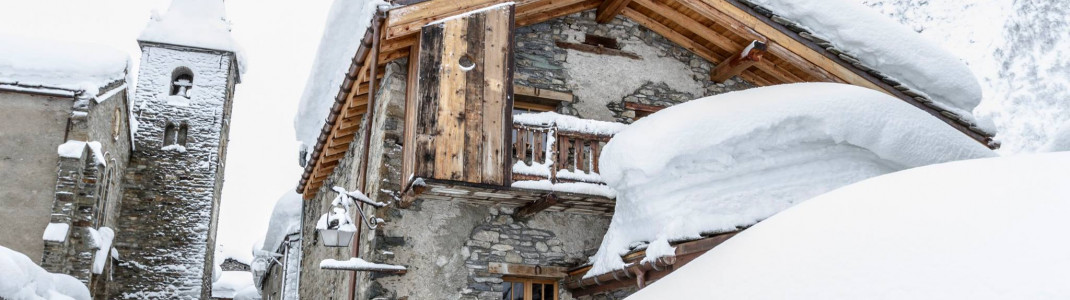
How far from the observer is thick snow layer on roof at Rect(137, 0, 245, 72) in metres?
24.2

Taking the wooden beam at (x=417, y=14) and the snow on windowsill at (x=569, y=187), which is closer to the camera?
the snow on windowsill at (x=569, y=187)

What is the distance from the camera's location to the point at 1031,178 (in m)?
3.54

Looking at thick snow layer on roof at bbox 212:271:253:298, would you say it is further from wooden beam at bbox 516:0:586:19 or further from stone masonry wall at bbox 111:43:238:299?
wooden beam at bbox 516:0:586:19

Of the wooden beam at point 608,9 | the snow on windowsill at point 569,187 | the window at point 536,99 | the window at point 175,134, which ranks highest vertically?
the window at point 175,134

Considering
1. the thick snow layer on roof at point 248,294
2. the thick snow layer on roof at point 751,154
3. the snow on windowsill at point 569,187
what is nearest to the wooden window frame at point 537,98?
the snow on windowsill at point 569,187

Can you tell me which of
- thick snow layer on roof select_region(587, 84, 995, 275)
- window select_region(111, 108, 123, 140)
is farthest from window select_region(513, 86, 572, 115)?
window select_region(111, 108, 123, 140)

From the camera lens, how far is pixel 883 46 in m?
9.38

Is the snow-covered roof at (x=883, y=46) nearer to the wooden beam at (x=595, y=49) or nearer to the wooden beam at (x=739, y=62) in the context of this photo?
the wooden beam at (x=739, y=62)

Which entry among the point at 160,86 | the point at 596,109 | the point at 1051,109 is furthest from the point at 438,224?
the point at 1051,109

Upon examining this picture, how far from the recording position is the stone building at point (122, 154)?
47.5ft

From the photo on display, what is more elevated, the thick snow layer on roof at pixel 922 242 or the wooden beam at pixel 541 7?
the wooden beam at pixel 541 7

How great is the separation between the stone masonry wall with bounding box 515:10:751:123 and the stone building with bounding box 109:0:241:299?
15.4 m

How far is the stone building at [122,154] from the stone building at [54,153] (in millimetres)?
20

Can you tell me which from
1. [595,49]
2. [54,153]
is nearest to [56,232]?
[54,153]
